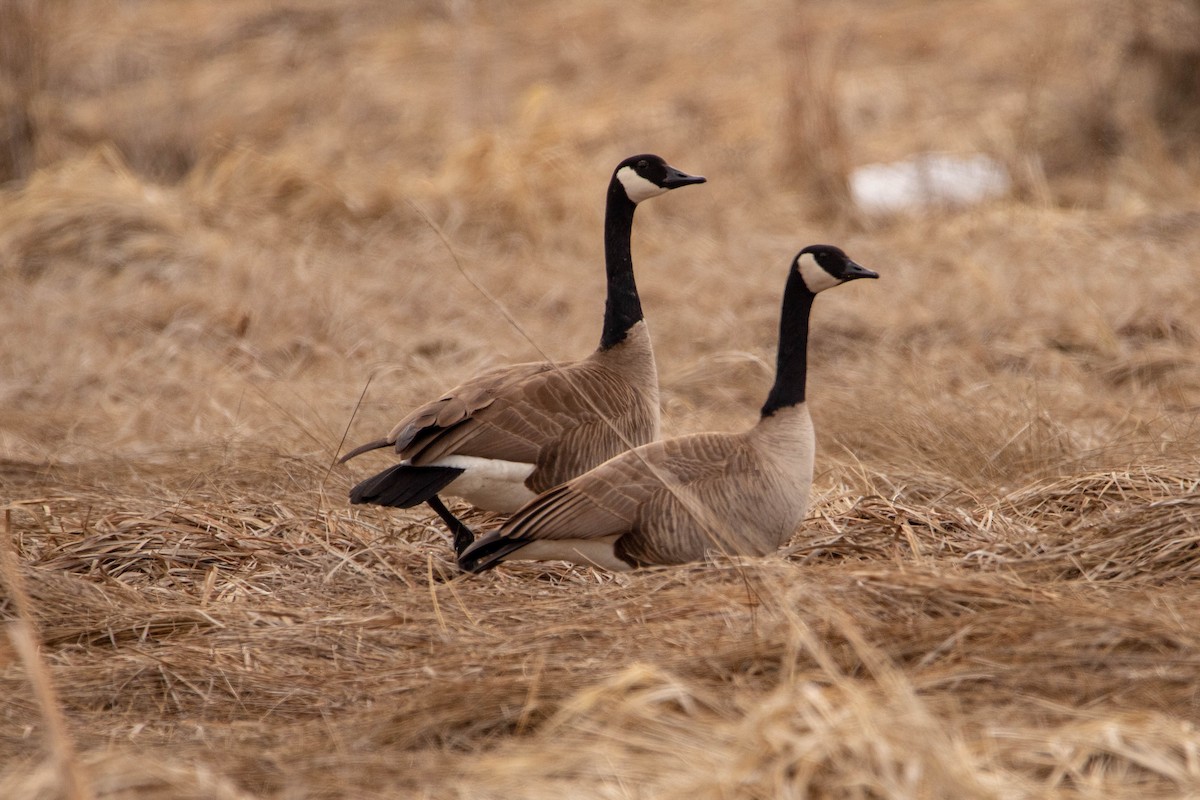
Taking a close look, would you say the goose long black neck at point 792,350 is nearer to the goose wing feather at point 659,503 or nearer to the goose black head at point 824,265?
the goose black head at point 824,265

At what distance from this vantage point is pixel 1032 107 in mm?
12062

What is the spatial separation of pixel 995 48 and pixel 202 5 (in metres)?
10.1

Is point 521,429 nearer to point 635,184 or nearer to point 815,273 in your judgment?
point 815,273

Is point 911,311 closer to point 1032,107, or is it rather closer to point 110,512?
point 1032,107

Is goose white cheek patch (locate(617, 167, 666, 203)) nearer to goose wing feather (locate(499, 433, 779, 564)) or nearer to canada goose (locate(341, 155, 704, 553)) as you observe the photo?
canada goose (locate(341, 155, 704, 553))

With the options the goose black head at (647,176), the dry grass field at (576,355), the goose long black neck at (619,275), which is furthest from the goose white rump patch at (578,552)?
the goose black head at (647,176)

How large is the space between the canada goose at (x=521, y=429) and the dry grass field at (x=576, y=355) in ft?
0.99

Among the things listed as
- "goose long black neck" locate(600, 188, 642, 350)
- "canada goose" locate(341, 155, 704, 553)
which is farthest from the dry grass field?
"goose long black neck" locate(600, 188, 642, 350)

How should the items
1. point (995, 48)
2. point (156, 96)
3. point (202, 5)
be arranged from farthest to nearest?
point (202, 5), point (995, 48), point (156, 96)

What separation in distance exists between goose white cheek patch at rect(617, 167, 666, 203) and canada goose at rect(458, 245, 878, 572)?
148cm

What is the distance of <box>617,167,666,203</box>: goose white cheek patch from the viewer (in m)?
5.94

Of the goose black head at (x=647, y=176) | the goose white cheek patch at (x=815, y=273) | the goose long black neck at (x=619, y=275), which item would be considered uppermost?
the goose black head at (x=647, y=176)

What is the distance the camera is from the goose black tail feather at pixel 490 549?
4.33 metres

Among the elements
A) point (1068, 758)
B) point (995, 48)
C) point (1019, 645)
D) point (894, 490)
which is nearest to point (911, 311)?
point (894, 490)
